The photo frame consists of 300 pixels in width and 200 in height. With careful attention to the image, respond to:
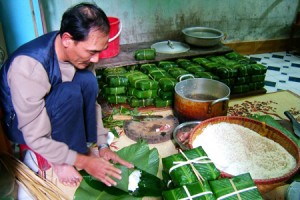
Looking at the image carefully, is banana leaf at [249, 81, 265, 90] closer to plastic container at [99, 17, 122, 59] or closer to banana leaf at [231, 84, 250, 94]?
banana leaf at [231, 84, 250, 94]

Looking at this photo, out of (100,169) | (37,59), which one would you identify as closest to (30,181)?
(100,169)

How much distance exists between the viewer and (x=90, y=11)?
1.32 metres

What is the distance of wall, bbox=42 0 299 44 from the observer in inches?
133

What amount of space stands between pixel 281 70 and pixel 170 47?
1.65 metres

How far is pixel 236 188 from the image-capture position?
1309 mm

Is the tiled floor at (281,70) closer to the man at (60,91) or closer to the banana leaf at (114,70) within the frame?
the banana leaf at (114,70)

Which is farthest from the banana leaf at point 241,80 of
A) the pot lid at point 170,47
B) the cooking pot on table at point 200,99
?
the pot lid at point 170,47

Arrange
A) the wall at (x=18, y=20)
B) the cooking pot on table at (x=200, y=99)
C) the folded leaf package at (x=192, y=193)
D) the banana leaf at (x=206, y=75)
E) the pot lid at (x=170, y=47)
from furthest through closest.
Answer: the pot lid at (x=170, y=47) < the banana leaf at (x=206, y=75) < the wall at (x=18, y=20) < the cooking pot on table at (x=200, y=99) < the folded leaf package at (x=192, y=193)

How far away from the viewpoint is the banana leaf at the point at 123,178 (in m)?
1.57

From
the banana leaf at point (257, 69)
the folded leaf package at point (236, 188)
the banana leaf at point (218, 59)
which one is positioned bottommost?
the folded leaf package at point (236, 188)

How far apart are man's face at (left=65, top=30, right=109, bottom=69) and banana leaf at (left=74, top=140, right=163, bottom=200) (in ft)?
2.30

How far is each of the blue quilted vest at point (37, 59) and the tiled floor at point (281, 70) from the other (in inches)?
99.5

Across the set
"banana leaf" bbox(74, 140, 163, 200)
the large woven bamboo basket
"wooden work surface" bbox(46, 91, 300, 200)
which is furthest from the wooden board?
the large woven bamboo basket

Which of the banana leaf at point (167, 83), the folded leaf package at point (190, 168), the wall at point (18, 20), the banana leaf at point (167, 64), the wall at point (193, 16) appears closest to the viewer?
the folded leaf package at point (190, 168)
